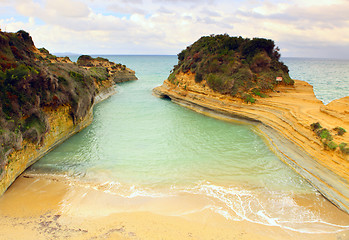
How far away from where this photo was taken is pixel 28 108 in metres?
10.6

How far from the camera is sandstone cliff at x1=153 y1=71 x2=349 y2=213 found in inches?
368

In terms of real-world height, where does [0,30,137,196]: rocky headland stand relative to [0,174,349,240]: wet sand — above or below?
above

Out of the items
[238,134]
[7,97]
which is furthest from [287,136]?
[7,97]

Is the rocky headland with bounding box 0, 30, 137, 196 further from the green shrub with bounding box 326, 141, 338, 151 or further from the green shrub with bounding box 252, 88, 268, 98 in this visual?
the green shrub with bounding box 252, 88, 268, 98

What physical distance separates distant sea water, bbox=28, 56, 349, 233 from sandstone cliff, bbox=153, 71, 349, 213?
710 millimetres

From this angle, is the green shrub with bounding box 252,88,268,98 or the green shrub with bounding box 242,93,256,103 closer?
the green shrub with bounding box 242,93,256,103

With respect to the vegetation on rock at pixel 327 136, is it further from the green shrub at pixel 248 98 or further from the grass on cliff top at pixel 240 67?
the grass on cliff top at pixel 240 67

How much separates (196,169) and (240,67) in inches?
645

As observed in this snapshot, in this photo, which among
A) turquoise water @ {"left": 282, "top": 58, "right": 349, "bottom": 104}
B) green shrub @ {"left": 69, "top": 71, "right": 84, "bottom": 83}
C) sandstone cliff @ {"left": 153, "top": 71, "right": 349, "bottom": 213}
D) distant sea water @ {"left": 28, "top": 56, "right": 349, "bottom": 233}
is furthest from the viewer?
turquoise water @ {"left": 282, "top": 58, "right": 349, "bottom": 104}

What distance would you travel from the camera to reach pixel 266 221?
24.4 ft

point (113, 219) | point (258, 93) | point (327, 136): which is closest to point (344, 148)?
point (327, 136)

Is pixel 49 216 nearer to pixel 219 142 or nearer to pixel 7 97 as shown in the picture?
pixel 7 97

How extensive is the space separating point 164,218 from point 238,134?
1045 cm

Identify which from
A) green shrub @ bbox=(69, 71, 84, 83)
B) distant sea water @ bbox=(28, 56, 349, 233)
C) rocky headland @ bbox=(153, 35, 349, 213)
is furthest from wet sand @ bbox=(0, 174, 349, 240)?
green shrub @ bbox=(69, 71, 84, 83)
